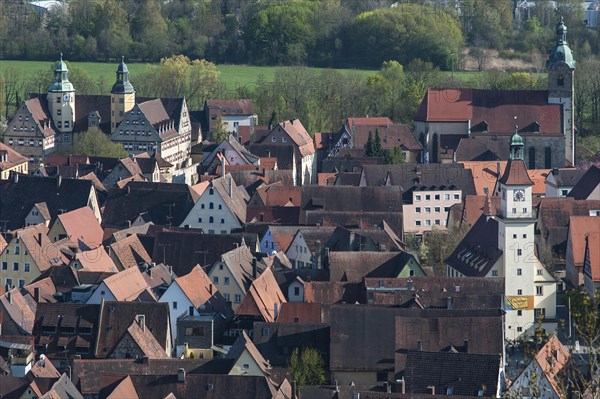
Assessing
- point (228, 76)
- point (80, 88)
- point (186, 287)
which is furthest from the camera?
point (228, 76)

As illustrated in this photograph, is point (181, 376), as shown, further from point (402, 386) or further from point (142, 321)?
point (142, 321)

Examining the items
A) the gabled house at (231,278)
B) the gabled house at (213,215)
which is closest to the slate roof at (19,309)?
the gabled house at (231,278)

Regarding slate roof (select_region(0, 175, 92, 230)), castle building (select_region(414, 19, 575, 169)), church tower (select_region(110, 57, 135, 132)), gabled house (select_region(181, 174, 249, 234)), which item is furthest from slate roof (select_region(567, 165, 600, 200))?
church tower (select_region(110, 57, 135, 132))

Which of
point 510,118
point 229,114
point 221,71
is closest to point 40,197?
point 510,118

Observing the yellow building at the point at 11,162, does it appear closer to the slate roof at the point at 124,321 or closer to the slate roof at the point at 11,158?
the slate roof at the point at 11,158

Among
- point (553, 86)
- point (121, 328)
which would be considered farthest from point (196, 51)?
point (121, 328)

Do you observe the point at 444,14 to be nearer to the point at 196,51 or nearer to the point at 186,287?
the point at 196,51

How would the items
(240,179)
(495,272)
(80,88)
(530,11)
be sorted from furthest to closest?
(530,11) → (80,88) → (240,179) → (495,272)
